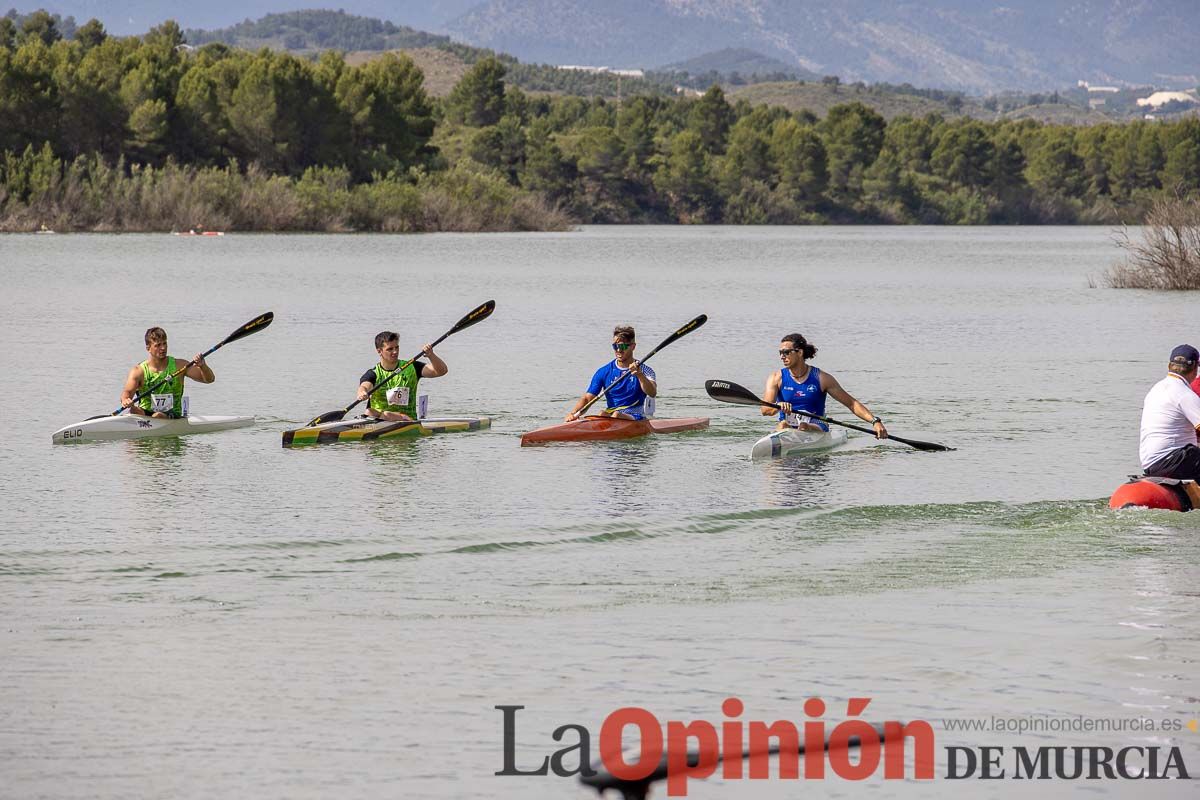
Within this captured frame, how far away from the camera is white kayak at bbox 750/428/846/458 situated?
736 inches

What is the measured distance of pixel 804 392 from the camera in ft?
63.2

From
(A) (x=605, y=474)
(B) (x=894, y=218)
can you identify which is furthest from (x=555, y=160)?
(A) (x=605, y=474)

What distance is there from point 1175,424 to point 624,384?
7318mm

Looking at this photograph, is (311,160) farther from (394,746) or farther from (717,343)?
(394,746)

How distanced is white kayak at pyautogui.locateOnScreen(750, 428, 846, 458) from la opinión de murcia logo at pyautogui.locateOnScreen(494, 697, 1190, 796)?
31.2ft

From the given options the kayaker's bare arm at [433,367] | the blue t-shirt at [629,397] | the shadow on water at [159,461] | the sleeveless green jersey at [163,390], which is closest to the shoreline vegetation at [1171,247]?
the blue t-shirt at [629,397]

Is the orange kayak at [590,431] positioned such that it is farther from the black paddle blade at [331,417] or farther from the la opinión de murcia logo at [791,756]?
the la opinión de murcia logo at [791,756]

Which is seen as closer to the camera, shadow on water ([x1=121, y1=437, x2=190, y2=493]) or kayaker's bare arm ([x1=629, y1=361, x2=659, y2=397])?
shadow on water ([x1=121, y1=437, x2=190, y2=493])

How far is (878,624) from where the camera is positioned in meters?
11.3

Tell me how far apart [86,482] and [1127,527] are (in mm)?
9508

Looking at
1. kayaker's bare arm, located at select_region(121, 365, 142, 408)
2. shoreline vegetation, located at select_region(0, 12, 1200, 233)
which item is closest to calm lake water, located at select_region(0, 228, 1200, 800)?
kayaker's bare arm, located at select_region(121, 365, 142, 408)

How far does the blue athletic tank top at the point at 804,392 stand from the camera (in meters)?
19.2

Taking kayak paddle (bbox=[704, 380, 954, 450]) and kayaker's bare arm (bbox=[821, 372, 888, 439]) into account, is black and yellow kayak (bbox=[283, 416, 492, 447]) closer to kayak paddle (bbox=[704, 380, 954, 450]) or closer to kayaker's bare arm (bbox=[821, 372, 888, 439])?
kayak paddle (bbox=[704, 380, 954, 450])

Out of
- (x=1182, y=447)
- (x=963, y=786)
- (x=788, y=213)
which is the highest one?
(x=788, y=213)
